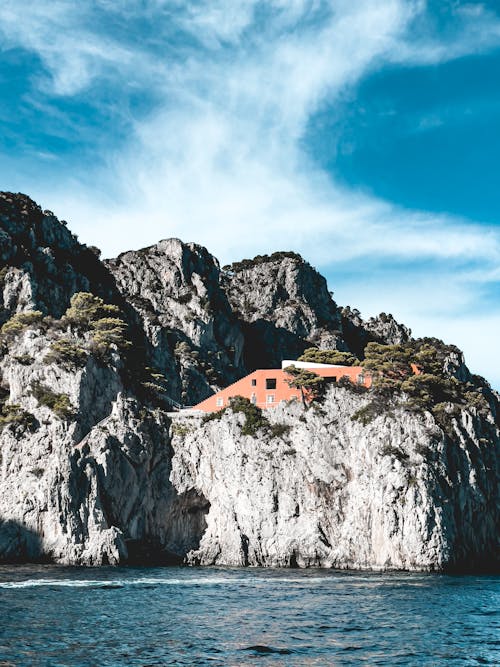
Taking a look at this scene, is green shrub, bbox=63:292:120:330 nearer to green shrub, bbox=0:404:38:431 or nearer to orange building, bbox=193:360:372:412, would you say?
green shrub, bbox=0:404:38:431

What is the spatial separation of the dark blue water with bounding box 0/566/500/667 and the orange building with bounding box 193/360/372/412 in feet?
97.9

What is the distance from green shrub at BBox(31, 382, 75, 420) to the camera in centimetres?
8056

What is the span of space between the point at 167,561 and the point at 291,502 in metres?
16.0

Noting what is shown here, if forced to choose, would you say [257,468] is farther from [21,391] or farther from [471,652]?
[471,652]

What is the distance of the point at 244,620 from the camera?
42125 millimetres

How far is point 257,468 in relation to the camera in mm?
82188

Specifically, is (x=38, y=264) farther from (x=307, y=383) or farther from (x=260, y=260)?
(x=260, y=260)

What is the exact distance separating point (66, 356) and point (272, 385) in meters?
26.4

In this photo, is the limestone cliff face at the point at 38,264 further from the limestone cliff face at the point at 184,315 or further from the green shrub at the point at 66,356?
the green shrub at the point at 66,356

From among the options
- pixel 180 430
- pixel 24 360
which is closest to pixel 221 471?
pixel 180 430

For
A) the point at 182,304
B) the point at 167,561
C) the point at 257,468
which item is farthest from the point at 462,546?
the point at 182,304

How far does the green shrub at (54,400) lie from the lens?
264 ft

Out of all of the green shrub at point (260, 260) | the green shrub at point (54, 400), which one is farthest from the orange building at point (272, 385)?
the green shrub at point (260, 260)

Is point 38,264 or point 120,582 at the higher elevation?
point 38,264
